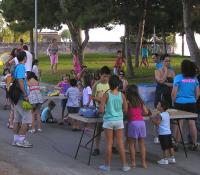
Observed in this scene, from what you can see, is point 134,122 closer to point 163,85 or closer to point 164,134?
point 164,134

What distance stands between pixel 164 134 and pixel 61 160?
6.02 ft

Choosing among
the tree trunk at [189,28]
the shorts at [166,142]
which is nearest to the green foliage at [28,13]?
the tree trunk at [189,28]

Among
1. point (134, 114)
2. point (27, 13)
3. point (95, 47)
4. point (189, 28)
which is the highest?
point (27, 13)

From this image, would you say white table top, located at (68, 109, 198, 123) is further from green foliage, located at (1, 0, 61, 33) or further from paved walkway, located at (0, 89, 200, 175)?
green foliage, located at (1, 0, 61, 33)

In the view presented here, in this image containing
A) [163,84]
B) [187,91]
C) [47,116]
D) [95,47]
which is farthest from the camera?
[95,47]

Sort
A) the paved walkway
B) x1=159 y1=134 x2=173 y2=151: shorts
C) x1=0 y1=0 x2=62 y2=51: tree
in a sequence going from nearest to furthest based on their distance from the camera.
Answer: the paved walkway → x1=159 y1=134 x2=173 y2=151: shorts → x1=0 y1=0 x2=62 y2=51: tree

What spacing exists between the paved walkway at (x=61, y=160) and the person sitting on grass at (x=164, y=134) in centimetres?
19

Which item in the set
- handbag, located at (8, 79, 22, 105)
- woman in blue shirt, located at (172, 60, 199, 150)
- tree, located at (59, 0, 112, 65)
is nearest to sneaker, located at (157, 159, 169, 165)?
woman in blue shirt, located at (172, 60, 199, 150)

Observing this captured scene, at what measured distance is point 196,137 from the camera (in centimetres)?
1127

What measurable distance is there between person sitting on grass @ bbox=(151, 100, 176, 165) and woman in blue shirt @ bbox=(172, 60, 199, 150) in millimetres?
1002

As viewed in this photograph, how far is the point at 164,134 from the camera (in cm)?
1002

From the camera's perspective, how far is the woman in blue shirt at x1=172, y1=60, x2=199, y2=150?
10.9 metres

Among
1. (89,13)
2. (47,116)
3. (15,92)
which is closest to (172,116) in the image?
(15,92)

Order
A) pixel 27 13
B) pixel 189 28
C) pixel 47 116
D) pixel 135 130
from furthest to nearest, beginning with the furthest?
pixel 27 13
pixel 189 28
pixel 47 116
pixel 135 130
